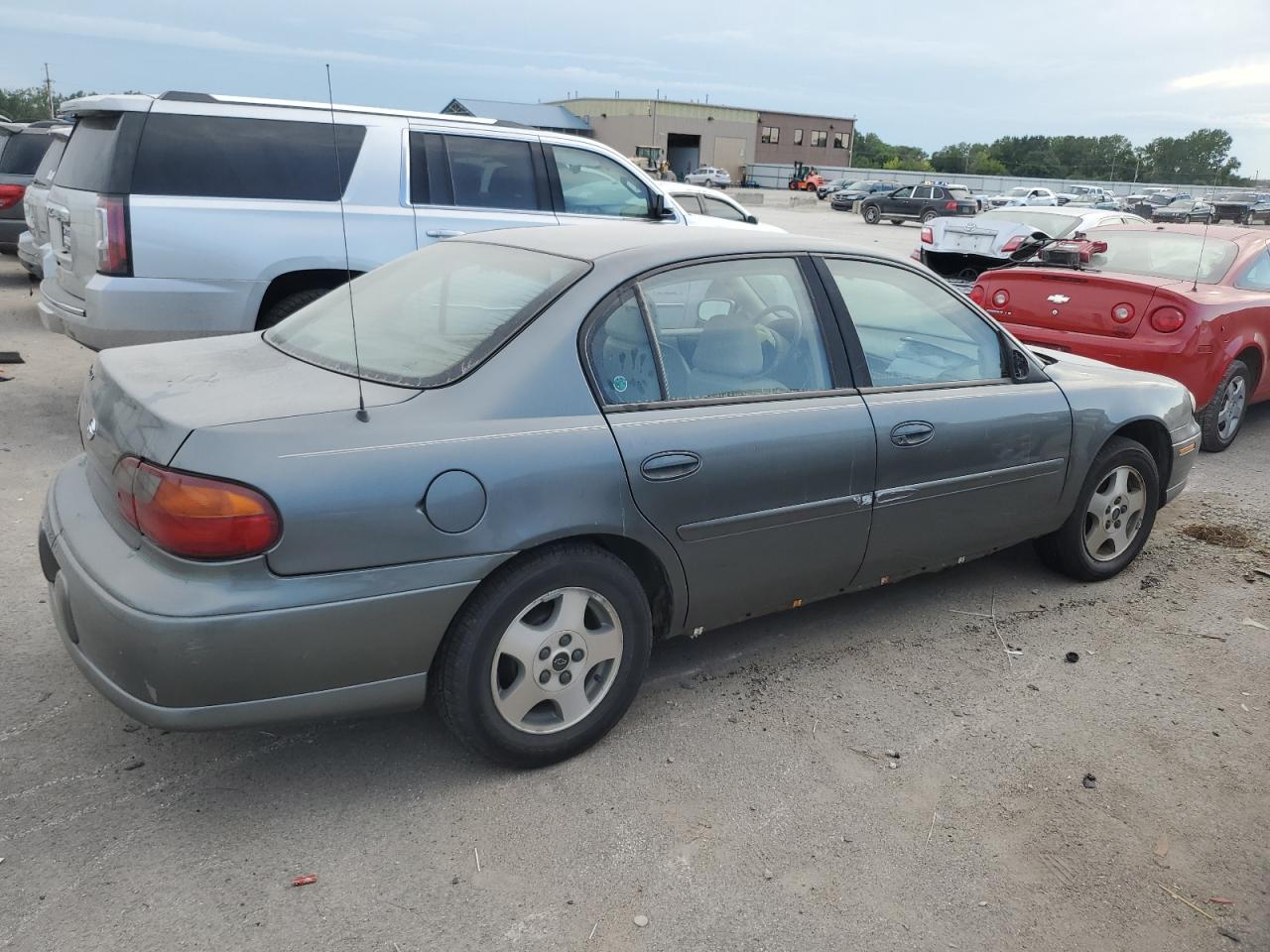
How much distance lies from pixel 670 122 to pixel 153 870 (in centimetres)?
8467

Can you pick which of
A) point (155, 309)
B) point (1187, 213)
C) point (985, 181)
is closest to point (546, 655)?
point (155, 309)

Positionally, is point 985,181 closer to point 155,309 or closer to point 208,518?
point 155,309

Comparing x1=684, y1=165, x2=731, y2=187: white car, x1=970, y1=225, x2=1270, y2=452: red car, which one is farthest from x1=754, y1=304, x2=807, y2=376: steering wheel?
x1=684, y1=165, x2=731, y2=187: white car

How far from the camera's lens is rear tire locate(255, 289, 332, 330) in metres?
6.02

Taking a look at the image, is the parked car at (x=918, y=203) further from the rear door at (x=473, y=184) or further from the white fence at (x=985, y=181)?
the rear door at (x=473, y=184)

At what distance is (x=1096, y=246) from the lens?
7.82 meters

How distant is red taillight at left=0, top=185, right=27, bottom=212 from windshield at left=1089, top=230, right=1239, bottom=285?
10914 millimetres

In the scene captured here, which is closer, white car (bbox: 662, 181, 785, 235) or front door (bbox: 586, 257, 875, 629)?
front door (bbox: 586, 257, 875, 629)

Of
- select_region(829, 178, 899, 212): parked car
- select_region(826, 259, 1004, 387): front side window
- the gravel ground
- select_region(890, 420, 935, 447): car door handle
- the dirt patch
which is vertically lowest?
select_region(829, 178, 899, 212): parked car

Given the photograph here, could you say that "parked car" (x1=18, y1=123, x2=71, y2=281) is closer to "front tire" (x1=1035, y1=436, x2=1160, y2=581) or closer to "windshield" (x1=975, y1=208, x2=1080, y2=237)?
"front tire" (x1=1035, y1=436, x2=1160, y2=581)

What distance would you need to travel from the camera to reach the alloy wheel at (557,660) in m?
2.89

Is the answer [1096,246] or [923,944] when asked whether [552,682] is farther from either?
[1096,246]

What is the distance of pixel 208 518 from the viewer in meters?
2.43

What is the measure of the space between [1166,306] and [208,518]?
633cm
